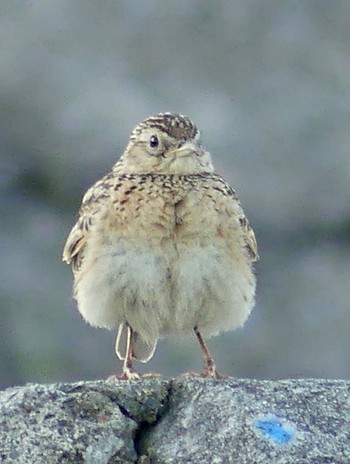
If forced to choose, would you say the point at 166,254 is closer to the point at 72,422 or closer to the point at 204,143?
the point at 72,422

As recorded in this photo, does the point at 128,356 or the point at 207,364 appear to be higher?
the point at 128,356

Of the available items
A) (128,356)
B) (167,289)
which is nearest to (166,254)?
(167,289)

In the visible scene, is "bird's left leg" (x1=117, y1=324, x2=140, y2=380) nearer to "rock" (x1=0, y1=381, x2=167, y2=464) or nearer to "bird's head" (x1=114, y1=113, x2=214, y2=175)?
"bird's head" (x1=114, y1=113, x2=214, y2=175)

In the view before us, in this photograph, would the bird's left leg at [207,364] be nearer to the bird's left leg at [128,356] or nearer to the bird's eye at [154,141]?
the bird's left leg at [128,356]

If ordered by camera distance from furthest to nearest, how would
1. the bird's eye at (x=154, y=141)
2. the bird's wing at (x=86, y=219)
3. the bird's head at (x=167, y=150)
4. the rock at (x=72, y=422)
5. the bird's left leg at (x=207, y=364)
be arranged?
the bird's eye at (x=154, y=141), the bird's head at (x=167, y=150), the bird's wing at (x=86, y=219), the bird's left leg at (x=207, y=364), the rock at (x=72, y=422)

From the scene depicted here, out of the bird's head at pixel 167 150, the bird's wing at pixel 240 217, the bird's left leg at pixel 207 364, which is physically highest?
the bird's head at pixel 167 150

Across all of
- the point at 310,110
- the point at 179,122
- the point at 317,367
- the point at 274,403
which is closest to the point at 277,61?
the point at 310,110

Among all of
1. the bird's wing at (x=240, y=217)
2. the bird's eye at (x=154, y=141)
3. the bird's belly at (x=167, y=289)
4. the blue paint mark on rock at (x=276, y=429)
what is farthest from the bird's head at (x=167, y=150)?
the blue paint mark on rock at (x=276, y=429)

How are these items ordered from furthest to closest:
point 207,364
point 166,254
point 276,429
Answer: point 207,364 → point 166,254 → point 276,429
